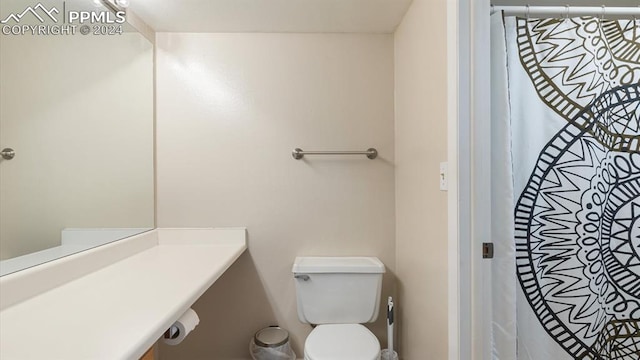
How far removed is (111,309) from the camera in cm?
90

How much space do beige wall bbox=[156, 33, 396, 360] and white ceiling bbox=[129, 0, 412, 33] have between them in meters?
0.07

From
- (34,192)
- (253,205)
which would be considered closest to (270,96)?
(253,205)

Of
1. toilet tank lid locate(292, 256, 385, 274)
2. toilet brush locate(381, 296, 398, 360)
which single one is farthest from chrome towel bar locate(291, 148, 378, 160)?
toilet brush locate(381, 296, 398, 360)

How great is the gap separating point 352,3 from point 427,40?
1.54ft

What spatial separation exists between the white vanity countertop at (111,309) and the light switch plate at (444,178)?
3.20 feet

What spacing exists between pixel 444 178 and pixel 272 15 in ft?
4.11

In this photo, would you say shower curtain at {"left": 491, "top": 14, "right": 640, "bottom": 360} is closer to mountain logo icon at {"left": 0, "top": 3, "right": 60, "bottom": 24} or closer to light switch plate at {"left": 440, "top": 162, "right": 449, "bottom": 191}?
light switch plate at {"left": 440, "top": 162, "right": 449, "bottom": 191}

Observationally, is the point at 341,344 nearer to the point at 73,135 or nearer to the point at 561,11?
the point at 73,135

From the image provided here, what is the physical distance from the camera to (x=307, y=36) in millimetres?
1836

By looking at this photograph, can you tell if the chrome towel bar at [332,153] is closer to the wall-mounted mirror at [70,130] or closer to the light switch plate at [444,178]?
the light switch plate at [444,178]

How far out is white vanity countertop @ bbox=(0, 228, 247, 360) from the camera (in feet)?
2.29

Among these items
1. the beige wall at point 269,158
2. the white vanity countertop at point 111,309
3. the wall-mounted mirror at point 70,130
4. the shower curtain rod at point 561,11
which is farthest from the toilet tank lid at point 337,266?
the shower curtain rod at point 561,11

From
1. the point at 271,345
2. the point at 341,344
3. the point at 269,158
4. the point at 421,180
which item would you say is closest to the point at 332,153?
the point at 269,158

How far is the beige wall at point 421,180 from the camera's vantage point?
1189mm
